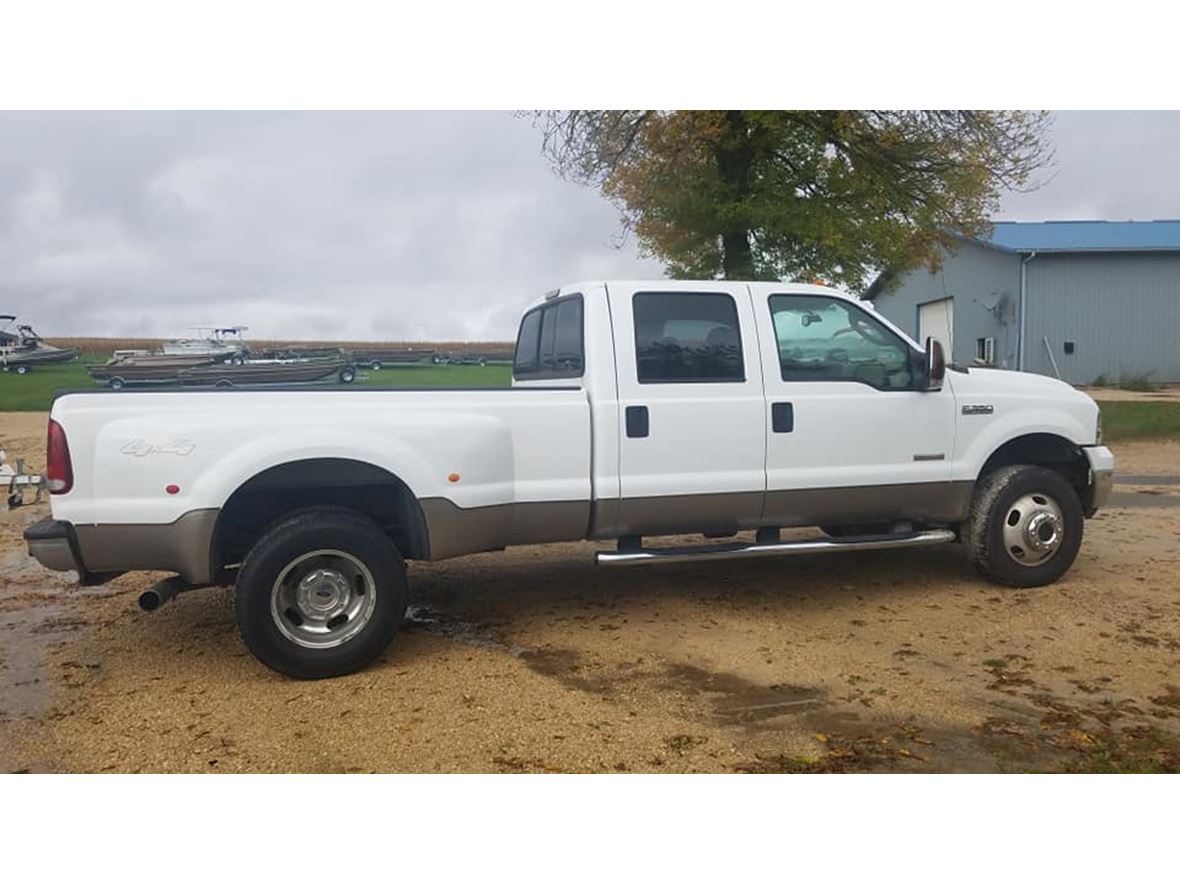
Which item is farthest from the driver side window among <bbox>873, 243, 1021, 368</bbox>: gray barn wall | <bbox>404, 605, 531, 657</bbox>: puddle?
<bbox>873, 243, 1021, 368</bbox>: gray barn wall

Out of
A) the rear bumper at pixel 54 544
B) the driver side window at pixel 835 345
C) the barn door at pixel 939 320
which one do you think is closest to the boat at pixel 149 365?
the rear bumper at pixel 54 544

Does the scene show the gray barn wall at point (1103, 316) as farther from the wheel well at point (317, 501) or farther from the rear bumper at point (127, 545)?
the rear bumper at point (127, 545)

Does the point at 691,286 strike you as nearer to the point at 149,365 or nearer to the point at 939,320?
the point at 149,365

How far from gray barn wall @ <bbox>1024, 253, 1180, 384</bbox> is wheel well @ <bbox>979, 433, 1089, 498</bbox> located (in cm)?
1798

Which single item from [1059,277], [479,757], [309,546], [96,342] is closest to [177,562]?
[309,546]

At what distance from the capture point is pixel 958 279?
2428 centimetres

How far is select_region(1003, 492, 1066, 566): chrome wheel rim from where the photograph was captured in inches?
222

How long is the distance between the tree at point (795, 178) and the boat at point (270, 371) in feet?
18.7

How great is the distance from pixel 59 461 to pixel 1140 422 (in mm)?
16150

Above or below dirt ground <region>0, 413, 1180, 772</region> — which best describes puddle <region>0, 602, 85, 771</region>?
above

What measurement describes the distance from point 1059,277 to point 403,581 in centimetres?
2214

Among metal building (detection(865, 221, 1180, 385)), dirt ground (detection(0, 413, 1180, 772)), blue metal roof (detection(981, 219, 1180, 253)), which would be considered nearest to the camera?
dirt ground (detection(0, 413, 1180, 772))

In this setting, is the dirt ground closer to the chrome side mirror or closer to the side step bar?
the side step bar
